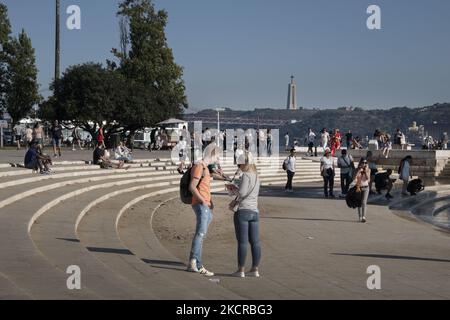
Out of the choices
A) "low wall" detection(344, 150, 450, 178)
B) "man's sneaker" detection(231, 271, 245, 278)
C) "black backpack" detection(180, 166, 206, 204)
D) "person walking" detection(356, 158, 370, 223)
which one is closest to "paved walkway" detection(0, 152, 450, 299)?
"man's sneaker" detection(231, 271, 245, 278)

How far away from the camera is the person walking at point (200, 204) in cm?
916

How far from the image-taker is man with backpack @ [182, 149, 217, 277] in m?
9.16

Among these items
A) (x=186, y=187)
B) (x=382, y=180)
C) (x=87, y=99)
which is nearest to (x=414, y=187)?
(x=382, y=180)

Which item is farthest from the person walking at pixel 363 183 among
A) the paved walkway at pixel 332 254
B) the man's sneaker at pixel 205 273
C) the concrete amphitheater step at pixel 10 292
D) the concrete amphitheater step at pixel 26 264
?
the concrete amphitheater step at pixel 10 292

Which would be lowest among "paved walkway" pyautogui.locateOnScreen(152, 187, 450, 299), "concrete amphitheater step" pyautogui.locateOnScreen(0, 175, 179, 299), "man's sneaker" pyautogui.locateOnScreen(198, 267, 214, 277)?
"paved walkway" pyautogui.locateOnScreen(152, 187, 450, 299)

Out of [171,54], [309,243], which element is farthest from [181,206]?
[171,54]

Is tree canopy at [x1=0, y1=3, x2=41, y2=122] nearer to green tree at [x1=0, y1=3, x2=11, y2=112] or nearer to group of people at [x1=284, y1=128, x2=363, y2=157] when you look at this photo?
green tree at [x1=0, y1=3, x2=11, y2=112]

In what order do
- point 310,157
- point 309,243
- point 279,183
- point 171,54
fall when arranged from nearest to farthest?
1. point 309,243
2. point 279,183
3. point 310,157
4. point 171,54

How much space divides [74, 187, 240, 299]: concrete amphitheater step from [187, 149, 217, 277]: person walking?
26 centimetres

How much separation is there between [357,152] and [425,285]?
32912mm

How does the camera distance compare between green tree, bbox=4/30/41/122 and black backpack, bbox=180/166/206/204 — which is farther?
green tree, bbox=4/30/41/122

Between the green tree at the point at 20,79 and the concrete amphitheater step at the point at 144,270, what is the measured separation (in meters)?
35.3
